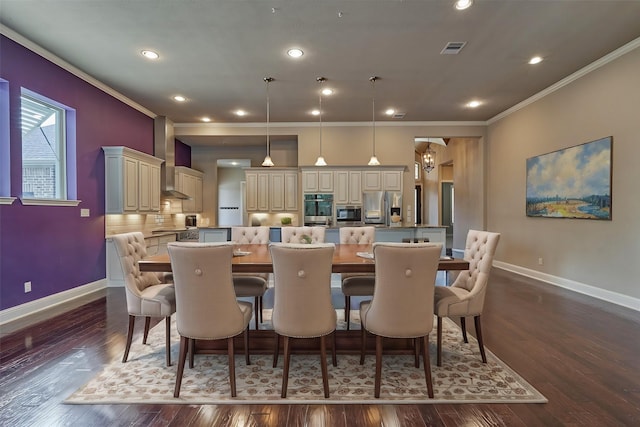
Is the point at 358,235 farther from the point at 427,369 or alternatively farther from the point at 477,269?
the point at 427,369

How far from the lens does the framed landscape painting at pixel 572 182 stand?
13.1 ft

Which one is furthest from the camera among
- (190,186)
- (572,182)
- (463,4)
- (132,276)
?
(190,186)

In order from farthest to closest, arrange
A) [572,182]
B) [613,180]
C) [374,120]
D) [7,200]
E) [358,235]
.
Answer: [374,120], [572,182], [613,180], [358,235], [7,200]

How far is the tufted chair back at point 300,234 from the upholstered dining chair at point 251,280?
0.31m

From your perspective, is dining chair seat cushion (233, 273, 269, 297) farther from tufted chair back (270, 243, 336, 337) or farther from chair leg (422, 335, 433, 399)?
chair leg (422, 335, 433, 399)

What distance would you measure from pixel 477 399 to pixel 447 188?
31.2ft

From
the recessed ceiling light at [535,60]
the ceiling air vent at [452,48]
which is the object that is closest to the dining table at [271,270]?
the ceiling air vent at [452,48]

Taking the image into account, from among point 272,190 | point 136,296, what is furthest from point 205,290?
point 272,190

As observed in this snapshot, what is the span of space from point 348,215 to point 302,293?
497 centimetres

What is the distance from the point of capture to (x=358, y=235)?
3732mm

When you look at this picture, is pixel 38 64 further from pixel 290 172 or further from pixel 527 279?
pixel 527 279

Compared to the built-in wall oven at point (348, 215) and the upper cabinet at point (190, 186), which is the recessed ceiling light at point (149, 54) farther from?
the built-in wall oven at point (348, 215)

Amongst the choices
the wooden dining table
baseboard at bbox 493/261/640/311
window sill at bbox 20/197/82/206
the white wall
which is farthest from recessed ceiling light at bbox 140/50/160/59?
baseboard at bbox 493/261/640/311

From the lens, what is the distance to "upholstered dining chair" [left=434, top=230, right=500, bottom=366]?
2.32 meters
